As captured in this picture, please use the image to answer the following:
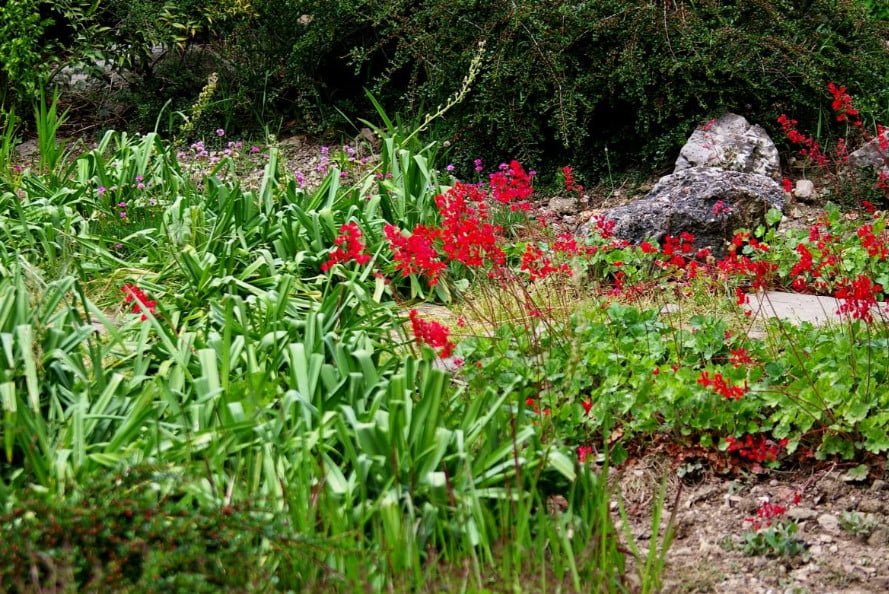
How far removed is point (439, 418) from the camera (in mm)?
2928

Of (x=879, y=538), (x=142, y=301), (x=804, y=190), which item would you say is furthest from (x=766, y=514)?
(x=804, y=190)

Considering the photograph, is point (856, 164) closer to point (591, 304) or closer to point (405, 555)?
point (591, 304)

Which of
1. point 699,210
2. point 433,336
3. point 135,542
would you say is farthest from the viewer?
point 699,210

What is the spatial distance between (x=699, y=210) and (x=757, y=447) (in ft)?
7.29

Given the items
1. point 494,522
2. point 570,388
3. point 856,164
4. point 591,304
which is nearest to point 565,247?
point 591,304

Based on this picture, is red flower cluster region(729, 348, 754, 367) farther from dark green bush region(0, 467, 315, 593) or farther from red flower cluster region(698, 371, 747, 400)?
dark green bush region(0, 467, 315, 593)

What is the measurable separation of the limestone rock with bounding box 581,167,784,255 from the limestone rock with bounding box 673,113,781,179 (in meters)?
0.51

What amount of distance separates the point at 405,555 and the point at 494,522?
0.92 feet

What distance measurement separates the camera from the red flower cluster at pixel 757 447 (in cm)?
336

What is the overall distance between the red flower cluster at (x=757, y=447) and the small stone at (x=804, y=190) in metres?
3.16

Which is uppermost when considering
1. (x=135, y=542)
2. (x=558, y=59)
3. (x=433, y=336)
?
(x=558, y=59)

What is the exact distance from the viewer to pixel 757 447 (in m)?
3.50

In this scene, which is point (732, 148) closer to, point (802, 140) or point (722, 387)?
point (802, 140)

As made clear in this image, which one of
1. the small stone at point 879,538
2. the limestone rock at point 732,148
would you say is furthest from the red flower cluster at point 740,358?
the limestone rock at point 732,148
